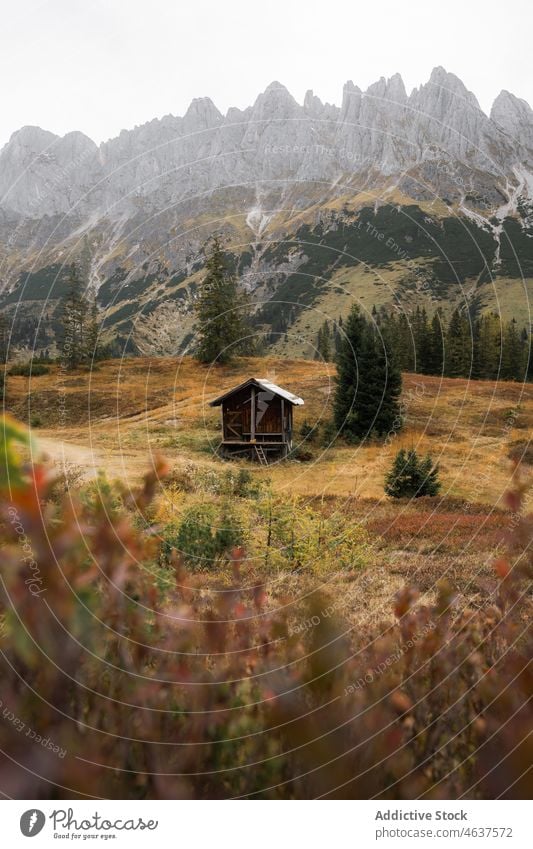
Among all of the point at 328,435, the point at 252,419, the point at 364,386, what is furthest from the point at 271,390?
the point at 364,386

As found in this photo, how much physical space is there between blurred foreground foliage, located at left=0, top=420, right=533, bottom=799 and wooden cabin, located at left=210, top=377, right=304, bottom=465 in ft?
83.3

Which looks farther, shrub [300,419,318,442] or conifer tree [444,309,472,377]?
conifer tree [444,309,472,377]

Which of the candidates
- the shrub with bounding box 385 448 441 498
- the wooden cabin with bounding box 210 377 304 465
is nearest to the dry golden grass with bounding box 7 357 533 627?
the shrub with bounding box 385 448 441 498

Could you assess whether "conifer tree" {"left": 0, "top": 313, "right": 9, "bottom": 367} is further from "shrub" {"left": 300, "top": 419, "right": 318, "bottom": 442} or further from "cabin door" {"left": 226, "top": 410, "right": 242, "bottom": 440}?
"shrub" {"left": 300, "top": 419, "right": 318, "bottom": 442}

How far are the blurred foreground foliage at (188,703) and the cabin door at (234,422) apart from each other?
26.9 metres

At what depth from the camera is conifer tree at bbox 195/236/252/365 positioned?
1656 inches

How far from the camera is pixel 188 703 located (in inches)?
59.7

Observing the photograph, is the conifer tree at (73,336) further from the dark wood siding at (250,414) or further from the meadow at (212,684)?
the meadow at (212,684)

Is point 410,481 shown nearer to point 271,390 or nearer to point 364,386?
point 271,390

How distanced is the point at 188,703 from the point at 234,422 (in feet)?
Result: 89.8

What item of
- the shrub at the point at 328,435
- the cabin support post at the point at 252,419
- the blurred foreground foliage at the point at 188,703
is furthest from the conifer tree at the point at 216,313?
the blurred foreground foliage at the point at 188,703

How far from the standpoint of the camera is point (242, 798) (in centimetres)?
152

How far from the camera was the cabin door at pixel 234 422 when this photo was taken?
28672 millimetres

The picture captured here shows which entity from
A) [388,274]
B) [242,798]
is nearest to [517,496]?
[242,798]
